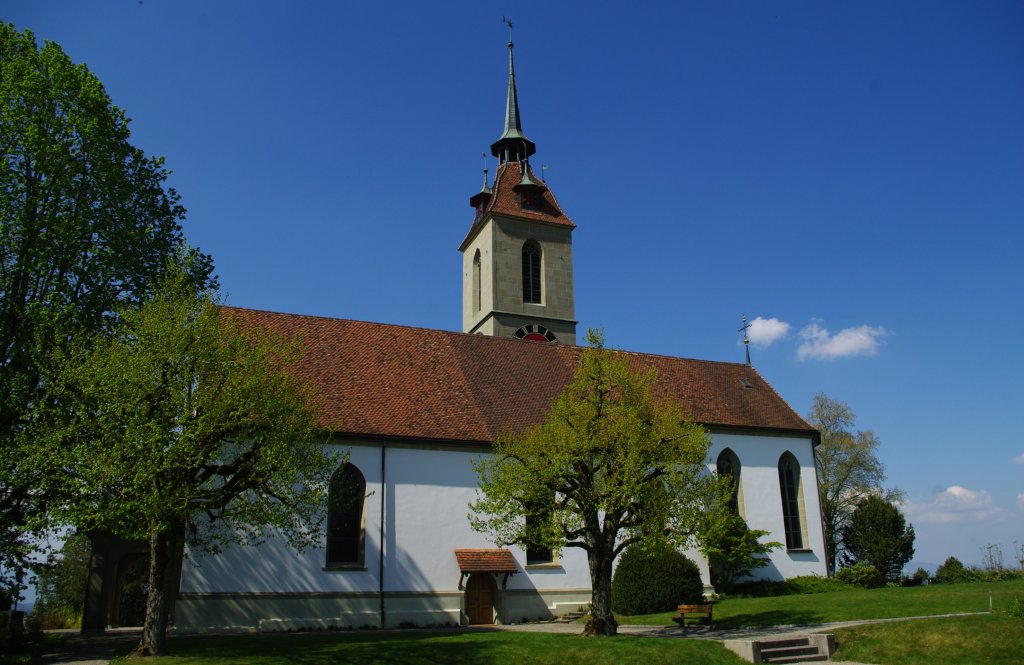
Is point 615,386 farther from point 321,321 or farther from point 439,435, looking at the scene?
point 321,321

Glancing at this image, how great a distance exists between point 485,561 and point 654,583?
5.90 meters

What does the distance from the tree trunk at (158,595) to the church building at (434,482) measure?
5882 mm

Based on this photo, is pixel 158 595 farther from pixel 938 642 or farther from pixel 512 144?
pixel 512 144

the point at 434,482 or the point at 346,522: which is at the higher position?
the point at 434,482

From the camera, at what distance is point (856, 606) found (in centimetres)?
2373

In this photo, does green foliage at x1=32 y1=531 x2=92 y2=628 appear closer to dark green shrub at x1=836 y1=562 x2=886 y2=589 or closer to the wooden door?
the wooden door

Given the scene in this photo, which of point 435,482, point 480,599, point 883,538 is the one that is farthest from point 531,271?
point 883,538

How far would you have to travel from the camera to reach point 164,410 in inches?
735

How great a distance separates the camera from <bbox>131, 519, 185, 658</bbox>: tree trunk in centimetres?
1749

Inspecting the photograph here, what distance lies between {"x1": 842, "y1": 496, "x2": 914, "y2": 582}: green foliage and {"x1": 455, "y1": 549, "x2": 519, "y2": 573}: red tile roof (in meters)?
25.3

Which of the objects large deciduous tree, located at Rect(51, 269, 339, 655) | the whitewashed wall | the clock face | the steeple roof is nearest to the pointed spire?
the steeple roof

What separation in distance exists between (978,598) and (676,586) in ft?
29.8

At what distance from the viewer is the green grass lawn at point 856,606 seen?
72.7 feet

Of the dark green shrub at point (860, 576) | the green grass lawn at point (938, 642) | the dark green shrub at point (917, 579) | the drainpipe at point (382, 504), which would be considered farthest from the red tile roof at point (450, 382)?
the green grass lawn at point (938, 642)
